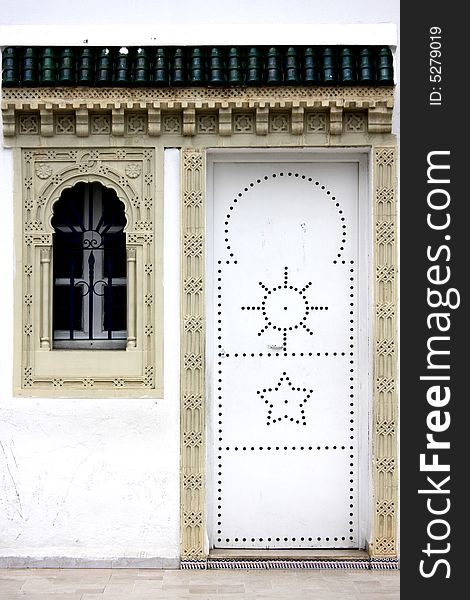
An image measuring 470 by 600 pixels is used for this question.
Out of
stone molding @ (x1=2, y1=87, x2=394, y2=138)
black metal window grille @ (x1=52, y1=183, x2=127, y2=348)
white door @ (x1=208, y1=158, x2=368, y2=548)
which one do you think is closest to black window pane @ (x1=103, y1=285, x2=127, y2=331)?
black metal window grille @ (x1=52, y1=183, x2=127, y2=348)

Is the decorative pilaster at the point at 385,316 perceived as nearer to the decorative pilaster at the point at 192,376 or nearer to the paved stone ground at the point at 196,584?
the paved stone ground at the point at 196,584

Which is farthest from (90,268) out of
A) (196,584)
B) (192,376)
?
(196,584)

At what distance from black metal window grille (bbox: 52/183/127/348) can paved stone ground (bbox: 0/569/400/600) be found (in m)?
1.43

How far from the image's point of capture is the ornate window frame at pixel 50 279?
5.66 m

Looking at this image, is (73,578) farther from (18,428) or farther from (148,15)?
(148,15)

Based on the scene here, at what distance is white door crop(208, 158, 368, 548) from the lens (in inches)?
229

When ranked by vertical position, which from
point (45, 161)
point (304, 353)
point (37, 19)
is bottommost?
point (304, 353)

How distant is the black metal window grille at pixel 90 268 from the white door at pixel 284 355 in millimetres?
600

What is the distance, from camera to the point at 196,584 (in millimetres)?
5387

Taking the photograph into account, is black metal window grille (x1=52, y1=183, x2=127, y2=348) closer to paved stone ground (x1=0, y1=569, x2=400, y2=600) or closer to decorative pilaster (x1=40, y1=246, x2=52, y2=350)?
decorative pilaster (x1=40, y1=246, x2=52, y2=350)

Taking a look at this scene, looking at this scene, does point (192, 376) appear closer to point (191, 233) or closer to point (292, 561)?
point (191, 233)

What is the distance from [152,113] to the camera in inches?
220

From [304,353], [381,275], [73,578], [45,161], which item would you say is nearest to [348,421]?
[304,353]

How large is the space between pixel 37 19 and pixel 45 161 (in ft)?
2.92
